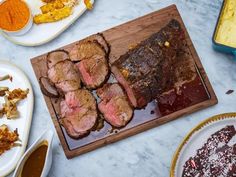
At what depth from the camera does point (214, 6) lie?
208 centimetres

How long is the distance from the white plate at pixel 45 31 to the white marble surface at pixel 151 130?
4 centimetres

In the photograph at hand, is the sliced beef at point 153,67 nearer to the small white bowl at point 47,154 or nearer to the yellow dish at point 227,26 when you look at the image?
the yellow dish at point 227,26

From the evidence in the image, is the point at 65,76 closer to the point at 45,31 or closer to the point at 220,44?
the point at 45,31

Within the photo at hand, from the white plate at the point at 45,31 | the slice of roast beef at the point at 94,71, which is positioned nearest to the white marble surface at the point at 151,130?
the white plate at the point at 45,31

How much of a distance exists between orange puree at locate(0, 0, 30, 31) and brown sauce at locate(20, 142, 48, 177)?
1.62 ft

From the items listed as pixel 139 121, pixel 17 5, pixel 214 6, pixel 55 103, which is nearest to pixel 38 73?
pixel 55 103

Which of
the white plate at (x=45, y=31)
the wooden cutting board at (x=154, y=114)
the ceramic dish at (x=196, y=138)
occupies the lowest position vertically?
the ceramic dish at (x=196, y=138)

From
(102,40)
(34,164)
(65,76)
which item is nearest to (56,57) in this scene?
(65,76)

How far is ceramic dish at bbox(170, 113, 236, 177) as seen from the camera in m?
1.88

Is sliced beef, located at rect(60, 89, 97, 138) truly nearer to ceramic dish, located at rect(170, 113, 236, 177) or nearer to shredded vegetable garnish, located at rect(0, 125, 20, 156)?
shredded vegetable garnish, located at rect(0, 125, 20, 156)

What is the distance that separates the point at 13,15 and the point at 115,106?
538mm

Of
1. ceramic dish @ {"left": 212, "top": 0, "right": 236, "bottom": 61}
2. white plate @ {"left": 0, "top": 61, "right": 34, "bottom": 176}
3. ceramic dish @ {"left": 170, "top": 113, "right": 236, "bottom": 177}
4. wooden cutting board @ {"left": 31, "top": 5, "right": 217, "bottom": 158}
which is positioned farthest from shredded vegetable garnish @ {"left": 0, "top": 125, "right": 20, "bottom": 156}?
ceramic dish @ {"left": 212, "top": 0, "right": 236, "bottom": 61}

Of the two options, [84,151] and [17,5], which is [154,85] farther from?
[17,5]

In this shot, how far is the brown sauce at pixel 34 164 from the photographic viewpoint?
1.92 metres
